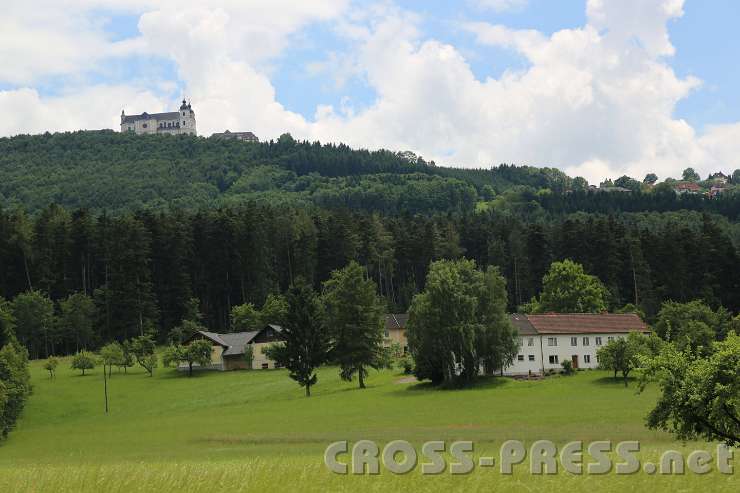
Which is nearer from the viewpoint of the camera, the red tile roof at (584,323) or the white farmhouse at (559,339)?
the white farmhouse at (559,339)

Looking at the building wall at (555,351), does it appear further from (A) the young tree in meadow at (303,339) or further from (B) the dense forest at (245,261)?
(B) the dense forest at (245,261)

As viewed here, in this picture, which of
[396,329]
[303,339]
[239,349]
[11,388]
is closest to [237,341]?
[239,349]

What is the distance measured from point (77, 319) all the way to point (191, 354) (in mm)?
19300

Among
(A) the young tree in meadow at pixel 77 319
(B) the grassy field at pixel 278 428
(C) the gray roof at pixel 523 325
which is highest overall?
(A) the young tree in meadow at pixel 77 319

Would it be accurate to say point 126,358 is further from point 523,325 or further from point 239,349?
point 523,325

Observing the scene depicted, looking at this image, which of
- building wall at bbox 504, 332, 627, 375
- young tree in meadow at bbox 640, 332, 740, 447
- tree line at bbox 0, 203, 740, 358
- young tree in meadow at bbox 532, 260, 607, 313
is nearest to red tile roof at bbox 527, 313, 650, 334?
building wall at bbox 504, 332, 627, 375

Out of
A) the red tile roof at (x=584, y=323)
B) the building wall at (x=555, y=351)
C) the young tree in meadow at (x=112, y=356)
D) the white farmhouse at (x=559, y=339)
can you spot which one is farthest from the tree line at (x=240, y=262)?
the building wall at (x=555, y=351)

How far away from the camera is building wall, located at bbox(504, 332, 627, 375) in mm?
93312

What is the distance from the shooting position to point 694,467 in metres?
21.3

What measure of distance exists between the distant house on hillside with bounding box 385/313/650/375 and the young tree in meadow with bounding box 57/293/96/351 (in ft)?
147

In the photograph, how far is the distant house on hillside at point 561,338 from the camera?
93.6 metres

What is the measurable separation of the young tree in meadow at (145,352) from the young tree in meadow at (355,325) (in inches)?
1007

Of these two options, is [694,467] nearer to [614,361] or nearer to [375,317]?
[614,361]

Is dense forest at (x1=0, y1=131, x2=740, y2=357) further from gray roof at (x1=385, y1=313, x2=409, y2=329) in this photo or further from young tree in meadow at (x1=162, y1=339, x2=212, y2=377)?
young tree in meadow at (x1=162, y1=339, x2=212, y2=377)
